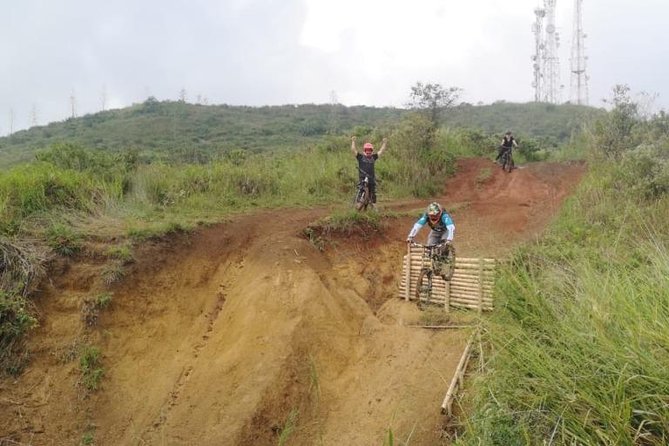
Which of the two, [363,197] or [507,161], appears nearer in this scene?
[363,197]

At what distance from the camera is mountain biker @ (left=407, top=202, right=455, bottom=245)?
9.10 m

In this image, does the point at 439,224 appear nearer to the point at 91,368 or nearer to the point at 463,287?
the point at 463,287

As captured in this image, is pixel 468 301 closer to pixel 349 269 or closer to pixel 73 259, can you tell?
pixel 349 269

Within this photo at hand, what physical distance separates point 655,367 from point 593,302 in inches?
29.6

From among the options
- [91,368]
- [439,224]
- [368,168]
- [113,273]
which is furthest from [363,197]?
[91,368]

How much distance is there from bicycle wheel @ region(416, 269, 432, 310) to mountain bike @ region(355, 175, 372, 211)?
3.19 metres

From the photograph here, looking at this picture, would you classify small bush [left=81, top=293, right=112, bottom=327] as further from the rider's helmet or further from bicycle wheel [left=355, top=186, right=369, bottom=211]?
bicycle wheel [left=355, top=186, right=369, bottom=211]

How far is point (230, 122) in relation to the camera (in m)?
37.6

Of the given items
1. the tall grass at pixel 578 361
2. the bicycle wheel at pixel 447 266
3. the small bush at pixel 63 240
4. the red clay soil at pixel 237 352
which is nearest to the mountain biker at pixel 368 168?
the red clay soil at pixel 237 352

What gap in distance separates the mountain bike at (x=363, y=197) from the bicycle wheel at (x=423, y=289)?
319 centimetres

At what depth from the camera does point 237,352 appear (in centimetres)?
849

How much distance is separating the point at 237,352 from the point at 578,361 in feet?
18.5

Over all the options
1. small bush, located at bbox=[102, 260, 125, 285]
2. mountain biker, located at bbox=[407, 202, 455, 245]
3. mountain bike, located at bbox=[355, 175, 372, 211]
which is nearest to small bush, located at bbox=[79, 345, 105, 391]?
small bush, located at bbox=[102, 260, 125, 285]

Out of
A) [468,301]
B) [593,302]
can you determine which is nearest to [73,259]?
[468,301]
